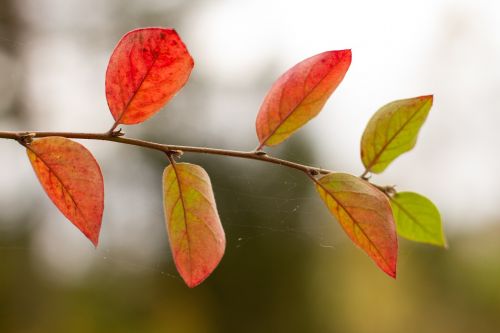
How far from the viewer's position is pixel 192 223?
1.18ft

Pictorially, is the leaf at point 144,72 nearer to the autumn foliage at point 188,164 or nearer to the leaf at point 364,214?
the autumn foliage at point 188,164

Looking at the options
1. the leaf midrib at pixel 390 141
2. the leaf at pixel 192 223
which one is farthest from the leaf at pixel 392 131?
the leaf at pixel 192 223

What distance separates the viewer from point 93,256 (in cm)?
413

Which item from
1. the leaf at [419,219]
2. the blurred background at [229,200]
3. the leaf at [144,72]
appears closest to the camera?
the leaf at [144,72]

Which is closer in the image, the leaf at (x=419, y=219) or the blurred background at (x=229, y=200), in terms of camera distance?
the leaf at (x=419, y=219)

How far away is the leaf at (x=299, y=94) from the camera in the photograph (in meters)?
0.38

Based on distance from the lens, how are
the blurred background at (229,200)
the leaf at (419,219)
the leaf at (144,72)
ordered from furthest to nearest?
the blurred background at (229,200) < the leaf at (419,219) < the leaf at (144,72)

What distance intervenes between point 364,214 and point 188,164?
120mm

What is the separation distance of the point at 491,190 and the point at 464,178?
370 mm

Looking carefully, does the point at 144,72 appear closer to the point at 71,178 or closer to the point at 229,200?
the point at 71,178

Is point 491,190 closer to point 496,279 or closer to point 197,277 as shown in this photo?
point 496,279

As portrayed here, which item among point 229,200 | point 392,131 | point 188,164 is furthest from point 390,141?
point 229,200

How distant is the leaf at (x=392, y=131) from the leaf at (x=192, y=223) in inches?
5.7

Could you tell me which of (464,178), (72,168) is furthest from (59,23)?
(464,178)
